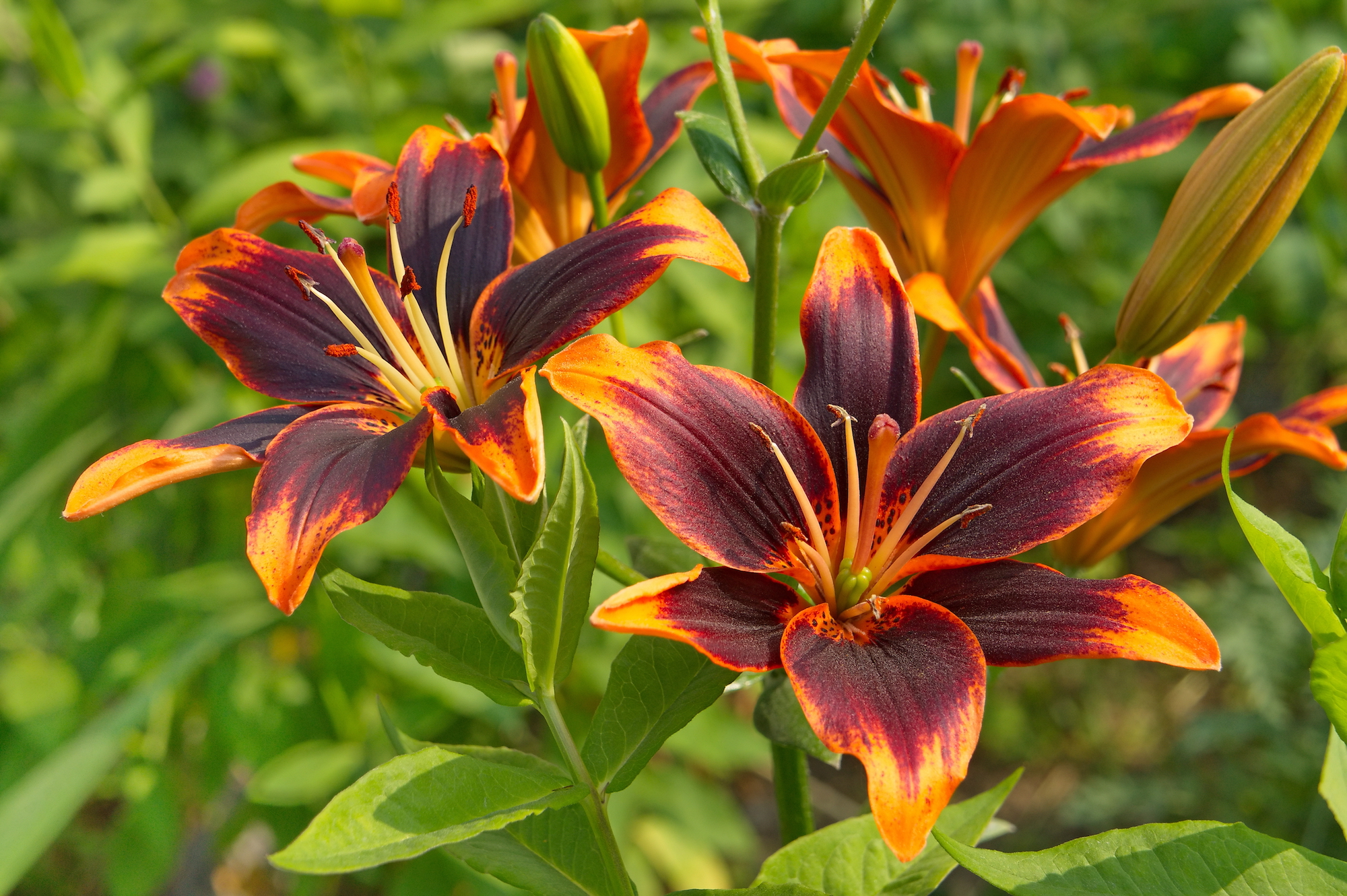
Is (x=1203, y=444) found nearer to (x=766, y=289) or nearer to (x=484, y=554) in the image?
(x=766, y=289)

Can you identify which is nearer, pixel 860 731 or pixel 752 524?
pixel 860 731

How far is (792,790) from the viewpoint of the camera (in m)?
0.90

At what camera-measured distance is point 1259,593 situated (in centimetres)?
292

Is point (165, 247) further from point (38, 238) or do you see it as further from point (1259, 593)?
point (1259, 593)

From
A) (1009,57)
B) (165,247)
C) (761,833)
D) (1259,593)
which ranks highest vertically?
(165,247)

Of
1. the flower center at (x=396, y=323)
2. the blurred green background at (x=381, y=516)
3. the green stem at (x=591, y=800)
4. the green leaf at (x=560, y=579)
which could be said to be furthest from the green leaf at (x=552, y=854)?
the blurred green background at (x=381, y=516)

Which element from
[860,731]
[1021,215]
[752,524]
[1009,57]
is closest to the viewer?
[860,731]

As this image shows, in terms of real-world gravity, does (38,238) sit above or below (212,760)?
above

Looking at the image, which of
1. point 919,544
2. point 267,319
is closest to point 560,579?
point 919,544

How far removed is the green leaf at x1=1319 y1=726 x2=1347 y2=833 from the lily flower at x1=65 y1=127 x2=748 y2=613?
513 millimetres

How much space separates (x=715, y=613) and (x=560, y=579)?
0.34 feet

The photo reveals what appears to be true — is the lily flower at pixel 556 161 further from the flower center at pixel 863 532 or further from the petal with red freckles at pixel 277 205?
the flower center at pixel 863 532

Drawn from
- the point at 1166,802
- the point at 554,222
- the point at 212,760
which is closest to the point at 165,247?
the point at 212,760

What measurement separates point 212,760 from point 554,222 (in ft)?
4.97
